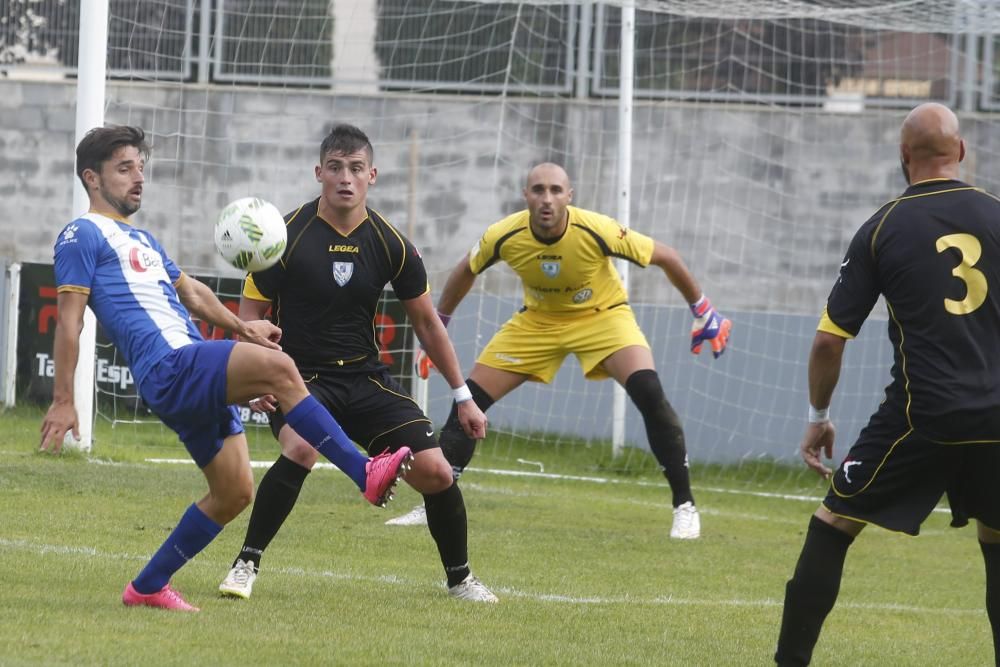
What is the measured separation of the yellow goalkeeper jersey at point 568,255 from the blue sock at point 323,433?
4.22m

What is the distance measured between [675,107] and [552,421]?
385 cm

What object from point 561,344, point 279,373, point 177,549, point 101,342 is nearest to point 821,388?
point 279,373

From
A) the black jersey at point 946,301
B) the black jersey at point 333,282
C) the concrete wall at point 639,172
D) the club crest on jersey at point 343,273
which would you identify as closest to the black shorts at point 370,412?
the black jersey at point 333,282

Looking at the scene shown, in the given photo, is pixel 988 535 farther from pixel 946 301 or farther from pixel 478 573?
pixel 478 573

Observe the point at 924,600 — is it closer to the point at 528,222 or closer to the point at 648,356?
the point at 648,356

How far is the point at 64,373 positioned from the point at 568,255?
16.2 ft

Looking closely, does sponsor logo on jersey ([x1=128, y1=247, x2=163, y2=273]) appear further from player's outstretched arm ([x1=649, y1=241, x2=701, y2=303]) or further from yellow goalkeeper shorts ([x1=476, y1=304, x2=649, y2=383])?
player's outstretched arm ([x1=649, y1=241, x2=701, y2=303])

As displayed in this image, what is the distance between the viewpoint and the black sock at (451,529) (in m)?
7.07

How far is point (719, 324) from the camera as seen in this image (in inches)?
410

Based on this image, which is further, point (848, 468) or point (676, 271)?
point (676, 271)

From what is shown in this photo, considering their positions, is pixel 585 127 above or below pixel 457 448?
above

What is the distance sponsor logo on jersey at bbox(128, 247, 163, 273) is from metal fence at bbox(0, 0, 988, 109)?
9199mm

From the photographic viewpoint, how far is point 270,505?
6.93 m

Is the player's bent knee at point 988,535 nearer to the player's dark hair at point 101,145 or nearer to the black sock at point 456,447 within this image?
the player's dark hair at point 101,145
